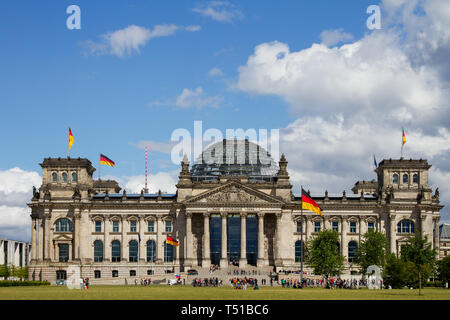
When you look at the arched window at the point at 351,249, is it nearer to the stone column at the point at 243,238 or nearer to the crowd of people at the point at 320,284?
the crowd of people at the point at 320,284

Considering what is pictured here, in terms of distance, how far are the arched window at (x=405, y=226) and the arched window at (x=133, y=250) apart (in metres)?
54.7

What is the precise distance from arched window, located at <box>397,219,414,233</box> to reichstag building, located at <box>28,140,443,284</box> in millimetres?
208

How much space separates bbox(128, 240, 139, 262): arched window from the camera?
153 meters

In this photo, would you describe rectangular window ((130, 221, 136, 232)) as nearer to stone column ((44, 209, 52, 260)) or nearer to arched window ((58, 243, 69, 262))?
arched window ((58, 243, 69, 262))

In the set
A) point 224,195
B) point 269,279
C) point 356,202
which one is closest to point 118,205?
point 224,195

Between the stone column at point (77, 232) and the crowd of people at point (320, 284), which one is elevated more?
the stone column at point (77, 232)

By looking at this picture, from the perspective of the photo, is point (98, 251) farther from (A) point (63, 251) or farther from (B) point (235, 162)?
(B) point (235, 162)

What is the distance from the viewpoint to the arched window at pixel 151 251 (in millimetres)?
152875

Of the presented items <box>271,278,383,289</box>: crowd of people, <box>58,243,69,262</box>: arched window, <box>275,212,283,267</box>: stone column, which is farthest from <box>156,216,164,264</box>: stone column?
<box>271,278,383,289</box>: crowd of people

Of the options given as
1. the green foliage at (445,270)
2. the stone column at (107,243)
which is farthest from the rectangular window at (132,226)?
the green foliage at (445,270)

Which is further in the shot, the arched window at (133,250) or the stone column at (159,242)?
the arched window at (133,250)

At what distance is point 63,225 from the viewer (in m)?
153
